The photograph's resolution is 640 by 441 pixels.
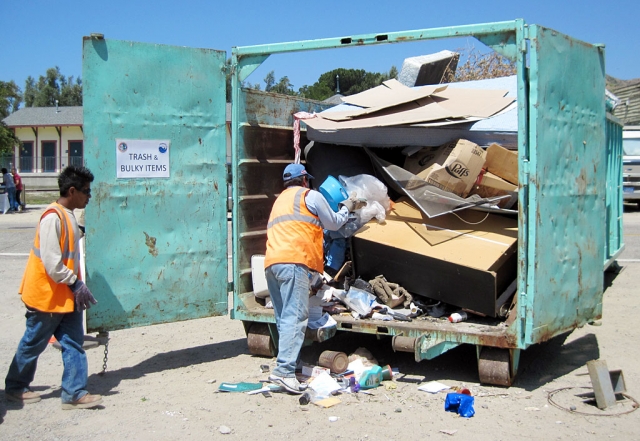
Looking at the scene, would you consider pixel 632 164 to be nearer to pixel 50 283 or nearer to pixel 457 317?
pixel 457 317

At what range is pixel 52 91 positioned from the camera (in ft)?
248

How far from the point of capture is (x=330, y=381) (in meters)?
4.66

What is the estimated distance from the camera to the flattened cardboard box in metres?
4.83

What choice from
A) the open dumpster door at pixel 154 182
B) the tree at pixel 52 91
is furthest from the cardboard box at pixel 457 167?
the tree at pixel 52 91

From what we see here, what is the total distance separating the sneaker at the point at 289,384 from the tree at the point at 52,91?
7319 centimetres

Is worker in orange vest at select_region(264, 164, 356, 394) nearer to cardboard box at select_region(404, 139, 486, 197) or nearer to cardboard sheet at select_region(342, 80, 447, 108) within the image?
cardboard box at select_region(404, 139, 486, 197)

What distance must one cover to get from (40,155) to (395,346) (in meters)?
44.9

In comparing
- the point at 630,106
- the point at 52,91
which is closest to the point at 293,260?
the point at 630,106

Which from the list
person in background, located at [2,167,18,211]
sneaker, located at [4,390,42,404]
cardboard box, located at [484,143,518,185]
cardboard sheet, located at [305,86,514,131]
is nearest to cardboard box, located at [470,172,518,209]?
cardboard box, located at [484,143,518,185]

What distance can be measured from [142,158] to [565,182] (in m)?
3.15

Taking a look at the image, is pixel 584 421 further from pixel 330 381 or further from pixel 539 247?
pixel 330 381

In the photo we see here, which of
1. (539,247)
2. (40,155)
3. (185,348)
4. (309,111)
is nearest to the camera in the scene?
(539,247)

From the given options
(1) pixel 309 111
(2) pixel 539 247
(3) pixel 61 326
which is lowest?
(3) pixel 61 326

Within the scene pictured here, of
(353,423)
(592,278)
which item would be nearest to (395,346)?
(353,423)
